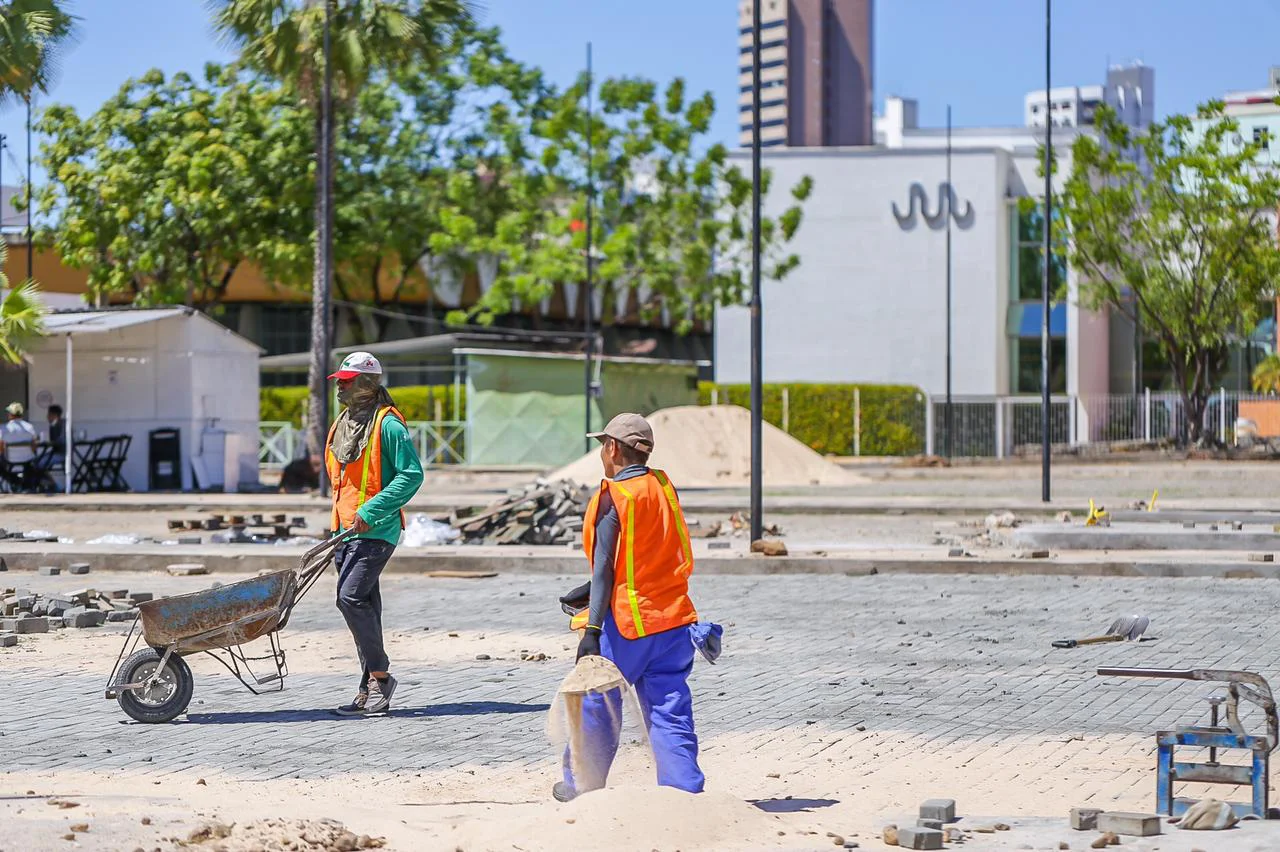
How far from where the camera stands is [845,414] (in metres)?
48.9

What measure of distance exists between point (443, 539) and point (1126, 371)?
1621 inches

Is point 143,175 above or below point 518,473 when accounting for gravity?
above

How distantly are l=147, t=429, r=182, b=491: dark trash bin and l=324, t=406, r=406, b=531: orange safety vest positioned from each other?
23.7m

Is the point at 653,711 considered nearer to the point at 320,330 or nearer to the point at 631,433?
the point at 631,433

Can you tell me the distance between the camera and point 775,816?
20.3ft

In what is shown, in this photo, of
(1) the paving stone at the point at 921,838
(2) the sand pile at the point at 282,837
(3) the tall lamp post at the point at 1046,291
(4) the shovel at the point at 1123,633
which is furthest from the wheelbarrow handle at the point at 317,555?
(3) the tall lamp post at the point at 1046,291

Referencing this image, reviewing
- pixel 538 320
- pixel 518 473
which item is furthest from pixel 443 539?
pixel 538 320

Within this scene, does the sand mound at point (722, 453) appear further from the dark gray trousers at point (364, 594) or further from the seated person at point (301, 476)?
the dark gray trousers at point (364, 594)

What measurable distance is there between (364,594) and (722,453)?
26838 mm

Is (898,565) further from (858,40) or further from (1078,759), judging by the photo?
(858,40)

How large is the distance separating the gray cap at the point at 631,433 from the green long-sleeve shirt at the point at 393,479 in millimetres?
2285

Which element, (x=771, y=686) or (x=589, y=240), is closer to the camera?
(x=771, y=686)

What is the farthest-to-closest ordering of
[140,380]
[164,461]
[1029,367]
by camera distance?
1. [1029,367]
2. [164,461]
3. [140,380]

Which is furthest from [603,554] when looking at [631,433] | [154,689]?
[154,689]
